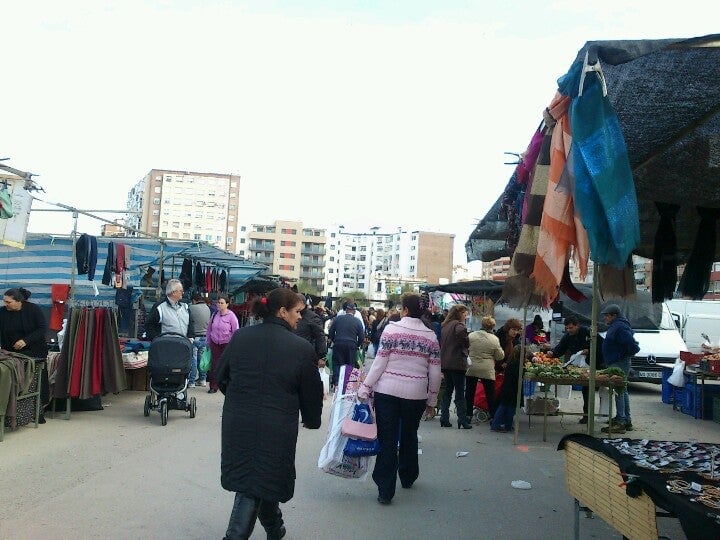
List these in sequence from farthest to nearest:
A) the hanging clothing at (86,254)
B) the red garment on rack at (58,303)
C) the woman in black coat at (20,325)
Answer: the red garment on rack at (58,303), the hanging clothing at (86,254), the woman in black coat at (20,325)

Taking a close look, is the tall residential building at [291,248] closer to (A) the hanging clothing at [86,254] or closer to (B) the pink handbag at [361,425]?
(A) the hanging clothing at [86,254]

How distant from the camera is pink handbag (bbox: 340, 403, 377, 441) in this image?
6.67 meters

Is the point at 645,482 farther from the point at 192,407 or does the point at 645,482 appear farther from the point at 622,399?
the point at 192,407

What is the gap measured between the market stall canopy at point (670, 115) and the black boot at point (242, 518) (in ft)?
10.7

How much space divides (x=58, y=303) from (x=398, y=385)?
11.5 meters

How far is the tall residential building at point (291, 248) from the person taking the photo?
143m

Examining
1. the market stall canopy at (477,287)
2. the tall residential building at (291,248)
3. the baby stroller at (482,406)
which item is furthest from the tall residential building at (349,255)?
the baby stroller at (482,406)

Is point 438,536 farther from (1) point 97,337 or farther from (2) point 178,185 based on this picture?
(2) point 178,185

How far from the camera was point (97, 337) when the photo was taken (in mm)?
10500

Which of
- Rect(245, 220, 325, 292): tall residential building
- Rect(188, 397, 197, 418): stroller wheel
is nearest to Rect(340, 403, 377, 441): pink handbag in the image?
Rect(188, 397, 197, 418): stroller wheel

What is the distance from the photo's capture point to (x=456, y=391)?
37.6 ft

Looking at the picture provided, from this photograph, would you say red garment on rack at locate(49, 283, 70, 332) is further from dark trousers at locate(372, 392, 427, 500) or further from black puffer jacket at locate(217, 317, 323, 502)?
black puffer jacket at locate(217, 317, 323, 502)

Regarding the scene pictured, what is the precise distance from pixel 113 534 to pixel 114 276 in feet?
35.7

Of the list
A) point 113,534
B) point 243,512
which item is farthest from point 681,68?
point 113,534
